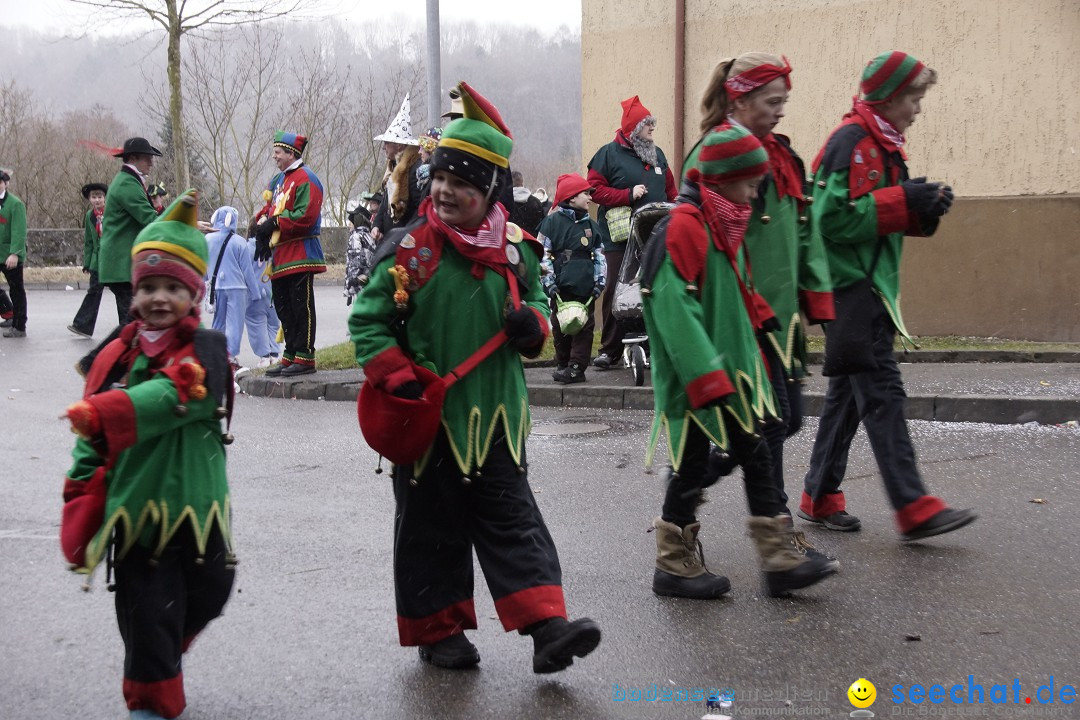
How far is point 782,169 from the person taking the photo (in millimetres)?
4902

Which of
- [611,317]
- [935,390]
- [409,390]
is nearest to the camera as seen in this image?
[409,390]

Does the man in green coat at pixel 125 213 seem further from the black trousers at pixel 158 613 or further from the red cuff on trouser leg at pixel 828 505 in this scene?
the black trousers at pixel 158 613

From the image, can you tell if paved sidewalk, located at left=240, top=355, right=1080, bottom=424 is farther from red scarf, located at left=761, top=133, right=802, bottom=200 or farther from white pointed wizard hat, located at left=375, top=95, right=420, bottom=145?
red scarf, located at left=761, top=133, right=802, bottom=200

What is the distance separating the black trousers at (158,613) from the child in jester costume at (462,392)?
2.14 ft

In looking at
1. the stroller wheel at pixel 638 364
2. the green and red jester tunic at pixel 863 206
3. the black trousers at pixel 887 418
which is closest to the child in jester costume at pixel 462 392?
the green and red jester tunic at pixel 863 206

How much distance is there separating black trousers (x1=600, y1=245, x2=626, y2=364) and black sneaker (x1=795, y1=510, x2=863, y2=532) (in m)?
4.89

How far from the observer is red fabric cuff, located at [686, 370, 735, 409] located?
4262 millimetres

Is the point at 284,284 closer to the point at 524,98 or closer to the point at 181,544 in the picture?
the point at 181,544

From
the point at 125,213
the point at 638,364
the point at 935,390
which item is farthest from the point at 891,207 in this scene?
the point at 125,213

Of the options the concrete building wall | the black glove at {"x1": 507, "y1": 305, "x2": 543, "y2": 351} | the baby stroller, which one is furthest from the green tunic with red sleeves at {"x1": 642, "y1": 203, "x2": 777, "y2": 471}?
the concrete building wall

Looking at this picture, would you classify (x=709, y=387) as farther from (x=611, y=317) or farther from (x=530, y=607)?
(x=611, y=317)

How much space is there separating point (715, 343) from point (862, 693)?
1.32 metres

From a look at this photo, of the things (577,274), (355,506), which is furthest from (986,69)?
(355,506)

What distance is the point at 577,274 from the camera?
32.6 ft
